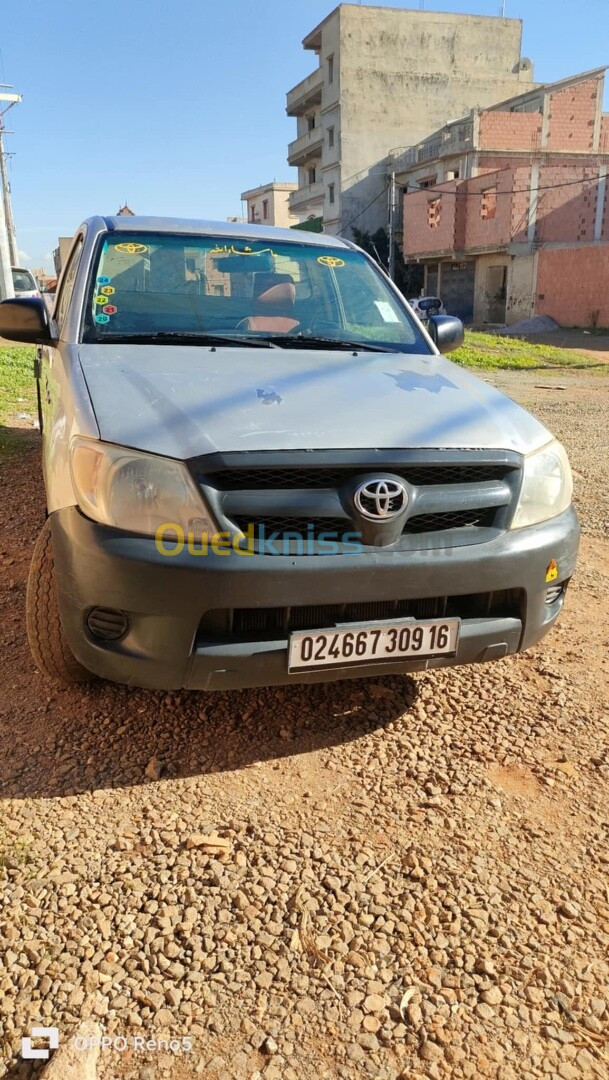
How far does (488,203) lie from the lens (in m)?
30.6

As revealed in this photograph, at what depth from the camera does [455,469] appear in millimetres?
2355

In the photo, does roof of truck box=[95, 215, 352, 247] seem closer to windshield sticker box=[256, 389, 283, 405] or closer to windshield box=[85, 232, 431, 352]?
windshield box=[85, 232, 431, 352]

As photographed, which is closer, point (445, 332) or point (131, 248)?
point (131, 248)

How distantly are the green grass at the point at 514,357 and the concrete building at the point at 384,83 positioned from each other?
2581 cm

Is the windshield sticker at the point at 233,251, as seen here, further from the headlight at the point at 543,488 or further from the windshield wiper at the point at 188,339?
the headlight at the point at 543,488

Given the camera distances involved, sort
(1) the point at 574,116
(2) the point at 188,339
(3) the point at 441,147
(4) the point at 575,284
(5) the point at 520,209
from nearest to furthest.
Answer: (2) the point at 188,339
(4) the point at 575,284
(5) the point at 520,209
(1) the point at 574,116
(3) the point at 441,147

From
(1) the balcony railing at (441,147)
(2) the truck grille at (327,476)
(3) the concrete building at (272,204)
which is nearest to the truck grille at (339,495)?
(2) the truck grille at (327,476)

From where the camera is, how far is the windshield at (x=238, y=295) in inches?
125

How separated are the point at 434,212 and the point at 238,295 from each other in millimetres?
33728

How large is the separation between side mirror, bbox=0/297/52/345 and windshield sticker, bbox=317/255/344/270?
1.36 m

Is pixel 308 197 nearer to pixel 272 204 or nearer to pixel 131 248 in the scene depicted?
pixel 272 204

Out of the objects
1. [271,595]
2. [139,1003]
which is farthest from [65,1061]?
[271,595]

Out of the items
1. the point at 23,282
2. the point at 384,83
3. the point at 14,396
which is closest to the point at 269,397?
the point at 14,396

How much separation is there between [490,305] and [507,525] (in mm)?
31508
